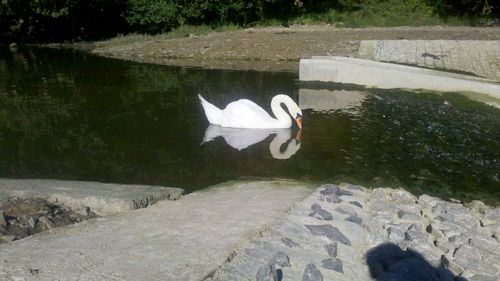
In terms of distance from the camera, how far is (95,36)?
3212cm

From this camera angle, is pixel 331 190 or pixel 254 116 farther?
pixel 254 116

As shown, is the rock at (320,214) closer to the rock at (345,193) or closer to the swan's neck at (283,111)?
the rock at (345,193)

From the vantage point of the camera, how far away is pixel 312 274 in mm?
4957

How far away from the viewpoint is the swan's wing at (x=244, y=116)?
1095 cm

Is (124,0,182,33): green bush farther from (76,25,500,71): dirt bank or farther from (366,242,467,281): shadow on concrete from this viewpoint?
(366,242,467,281): shadow on concrete

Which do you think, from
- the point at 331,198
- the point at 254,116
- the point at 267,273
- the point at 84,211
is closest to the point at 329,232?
the point at 331,198

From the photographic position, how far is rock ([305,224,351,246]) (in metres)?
5.81

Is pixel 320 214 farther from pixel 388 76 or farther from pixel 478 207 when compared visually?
pixel 388 76

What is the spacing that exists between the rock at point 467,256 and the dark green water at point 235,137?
83.0 inches

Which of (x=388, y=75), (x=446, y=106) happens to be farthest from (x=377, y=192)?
(x=388, y=75)

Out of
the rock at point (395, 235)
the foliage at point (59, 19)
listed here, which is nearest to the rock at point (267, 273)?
the rock at point (395, 235)

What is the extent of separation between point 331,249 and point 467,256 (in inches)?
53.9

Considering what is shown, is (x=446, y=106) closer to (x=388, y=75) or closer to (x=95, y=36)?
(x=388, y=75)

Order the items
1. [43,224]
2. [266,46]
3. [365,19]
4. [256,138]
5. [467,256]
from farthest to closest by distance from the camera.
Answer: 1. [365,19]
2. [266,46]
3. [256,138]
4. [43,224]
5. [467,256]
